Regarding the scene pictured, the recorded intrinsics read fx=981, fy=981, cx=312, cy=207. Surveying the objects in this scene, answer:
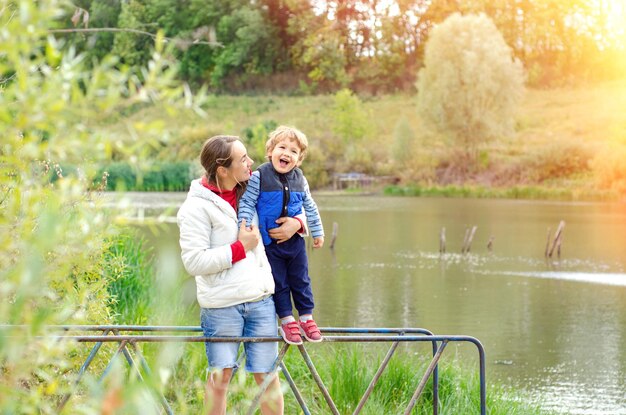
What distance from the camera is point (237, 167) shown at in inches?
145

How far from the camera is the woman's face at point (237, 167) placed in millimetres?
3654

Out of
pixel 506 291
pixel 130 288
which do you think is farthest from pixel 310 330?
pixel 506 291

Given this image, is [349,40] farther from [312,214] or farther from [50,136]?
[50,136]

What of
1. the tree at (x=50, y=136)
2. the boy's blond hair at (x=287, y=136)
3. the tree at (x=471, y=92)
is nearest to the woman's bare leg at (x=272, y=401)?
the boy's blond hair at (x=287, y=136)

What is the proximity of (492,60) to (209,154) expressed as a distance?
4030cm

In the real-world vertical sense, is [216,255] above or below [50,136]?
below

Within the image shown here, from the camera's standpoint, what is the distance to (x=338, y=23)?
221ft

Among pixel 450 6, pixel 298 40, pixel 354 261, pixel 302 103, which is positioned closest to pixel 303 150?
pixel 354 261

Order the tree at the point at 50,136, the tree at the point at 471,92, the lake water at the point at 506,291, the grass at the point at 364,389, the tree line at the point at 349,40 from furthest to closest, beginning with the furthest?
the tree line at the point at 349,40 < the tree at the point at 471,92 < the lake water at the point at 506,291 < the grass at the point at 364,389 < the tree at the point at 50,136

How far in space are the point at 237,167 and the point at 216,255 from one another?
13.7 inches

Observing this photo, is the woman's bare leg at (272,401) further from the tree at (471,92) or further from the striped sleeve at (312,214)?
the tree at (471,92)

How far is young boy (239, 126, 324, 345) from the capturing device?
12.3ft

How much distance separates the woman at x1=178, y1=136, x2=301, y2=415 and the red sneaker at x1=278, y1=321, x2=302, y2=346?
0.07m

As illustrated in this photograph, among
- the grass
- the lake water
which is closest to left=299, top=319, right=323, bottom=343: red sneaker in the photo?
the grass
